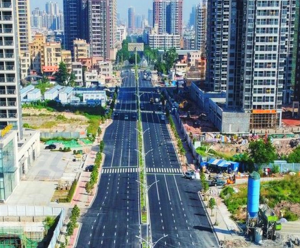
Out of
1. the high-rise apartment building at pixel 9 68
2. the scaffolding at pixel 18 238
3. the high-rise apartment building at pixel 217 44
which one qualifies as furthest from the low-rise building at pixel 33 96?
the scaffolding at pixel 18 238

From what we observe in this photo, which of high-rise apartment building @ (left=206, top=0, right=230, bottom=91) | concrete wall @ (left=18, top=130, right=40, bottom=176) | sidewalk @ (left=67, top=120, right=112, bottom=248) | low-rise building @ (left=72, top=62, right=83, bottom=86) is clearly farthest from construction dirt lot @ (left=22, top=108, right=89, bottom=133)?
low-rise building @ (left=72, top=62, right=83, bottom=86)

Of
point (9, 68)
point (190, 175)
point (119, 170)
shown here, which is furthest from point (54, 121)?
point (190, 175)

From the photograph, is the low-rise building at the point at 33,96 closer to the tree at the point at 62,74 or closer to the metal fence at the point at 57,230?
the tree at the point at 62,74

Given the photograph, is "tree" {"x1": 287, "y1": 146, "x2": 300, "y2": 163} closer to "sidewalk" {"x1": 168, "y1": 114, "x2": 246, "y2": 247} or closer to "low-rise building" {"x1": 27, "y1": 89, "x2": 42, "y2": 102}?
"sidewalk" {"x1": 168, "y1": 114, "x2": 246, "y2": 247}

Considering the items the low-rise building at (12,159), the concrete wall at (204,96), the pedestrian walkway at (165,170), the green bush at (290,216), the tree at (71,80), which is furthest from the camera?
the tree at (71,80)

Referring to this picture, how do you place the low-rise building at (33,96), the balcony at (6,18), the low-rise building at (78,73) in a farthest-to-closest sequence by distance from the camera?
1. the low-rise building at (78,73)
2. the low-rise building at (33,96)
3. the balcony at (6,18)

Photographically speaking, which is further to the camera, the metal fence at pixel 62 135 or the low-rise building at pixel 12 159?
the metal fence at pixel 62 135
